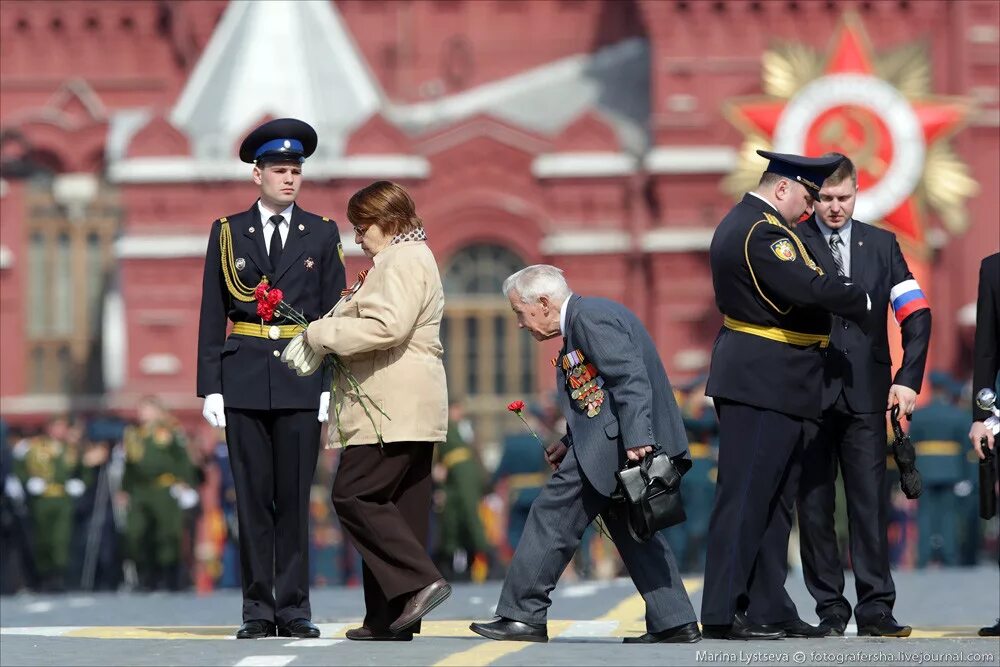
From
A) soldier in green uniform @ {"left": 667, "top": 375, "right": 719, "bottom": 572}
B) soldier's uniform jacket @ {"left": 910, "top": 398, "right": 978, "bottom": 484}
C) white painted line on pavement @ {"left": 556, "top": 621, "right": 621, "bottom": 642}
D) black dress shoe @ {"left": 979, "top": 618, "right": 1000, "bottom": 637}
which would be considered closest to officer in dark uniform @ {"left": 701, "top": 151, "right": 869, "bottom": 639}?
white painted line on pavement @ {"left": 556, "top": 621, "right": 621, "bottom": 642}

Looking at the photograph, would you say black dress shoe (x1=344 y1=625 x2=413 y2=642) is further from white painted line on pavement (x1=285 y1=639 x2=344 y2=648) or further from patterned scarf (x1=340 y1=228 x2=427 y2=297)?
patterned scarf (x1=340 y1=228 x2=427 y2=297)

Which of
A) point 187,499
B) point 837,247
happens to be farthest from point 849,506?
point 187,499

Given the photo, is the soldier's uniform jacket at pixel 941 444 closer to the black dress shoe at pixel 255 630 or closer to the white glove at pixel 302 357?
the black dress shoe at pixel 255 630

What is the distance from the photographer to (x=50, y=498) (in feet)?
59.4

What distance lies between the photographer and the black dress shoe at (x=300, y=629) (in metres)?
7.97

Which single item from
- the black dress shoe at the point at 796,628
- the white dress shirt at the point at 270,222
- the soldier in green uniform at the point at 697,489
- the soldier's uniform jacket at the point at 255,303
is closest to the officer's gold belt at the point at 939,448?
the soldier in green uniform at the point at 697,489

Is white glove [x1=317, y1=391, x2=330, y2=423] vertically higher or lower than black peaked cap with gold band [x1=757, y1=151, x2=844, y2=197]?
lower

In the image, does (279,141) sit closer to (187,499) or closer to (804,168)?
(804,168)

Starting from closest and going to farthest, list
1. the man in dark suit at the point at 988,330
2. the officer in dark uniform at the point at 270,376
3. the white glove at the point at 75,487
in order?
the officer in dark uniform at the point at 270,376 → the man in dark suit at the point at 988,330 → the white glove at the point at 75,487

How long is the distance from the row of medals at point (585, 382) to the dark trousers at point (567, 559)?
0.65 feet

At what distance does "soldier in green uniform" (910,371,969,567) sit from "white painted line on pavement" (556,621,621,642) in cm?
795

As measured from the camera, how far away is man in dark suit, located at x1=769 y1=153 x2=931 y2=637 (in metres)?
8.43

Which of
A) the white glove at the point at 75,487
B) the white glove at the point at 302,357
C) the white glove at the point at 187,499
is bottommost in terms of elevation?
the white glove at the point at 187,499

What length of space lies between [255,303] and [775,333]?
1941 mm
